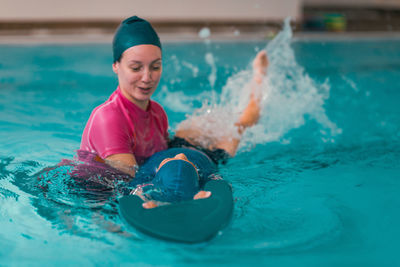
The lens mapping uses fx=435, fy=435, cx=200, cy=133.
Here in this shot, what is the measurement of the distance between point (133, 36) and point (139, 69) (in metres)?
0.16

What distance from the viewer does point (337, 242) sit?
75.0 inches

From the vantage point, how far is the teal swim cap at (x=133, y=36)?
2.15m

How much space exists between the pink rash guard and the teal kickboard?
0.34 meters

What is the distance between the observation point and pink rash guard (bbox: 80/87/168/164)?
217 centimetres

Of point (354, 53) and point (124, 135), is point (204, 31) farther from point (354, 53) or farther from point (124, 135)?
point (124, 135)

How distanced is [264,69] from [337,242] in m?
2.11

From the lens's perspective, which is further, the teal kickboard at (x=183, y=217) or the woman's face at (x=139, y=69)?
the woman's face at (x=139, y=69)

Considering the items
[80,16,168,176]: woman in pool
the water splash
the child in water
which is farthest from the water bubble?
[80,16,168,176]: woman in pool

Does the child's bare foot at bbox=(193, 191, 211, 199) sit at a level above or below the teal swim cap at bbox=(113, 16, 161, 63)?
below

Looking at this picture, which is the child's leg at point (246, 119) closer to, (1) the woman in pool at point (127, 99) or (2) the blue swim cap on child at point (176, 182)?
(1) the woman in pool at point (127, 99)

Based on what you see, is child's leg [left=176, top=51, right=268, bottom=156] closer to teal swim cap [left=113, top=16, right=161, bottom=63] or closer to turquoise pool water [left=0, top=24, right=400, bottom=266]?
turquoise pool water [left=0, top=24, right=400, bottom=266]

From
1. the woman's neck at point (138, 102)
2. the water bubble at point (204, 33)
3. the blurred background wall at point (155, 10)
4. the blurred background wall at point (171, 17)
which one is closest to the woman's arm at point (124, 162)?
the woman's neck at point (138, 102)

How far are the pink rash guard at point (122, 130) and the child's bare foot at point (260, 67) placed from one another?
4.60ft

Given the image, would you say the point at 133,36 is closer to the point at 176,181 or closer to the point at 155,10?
the point at 176,181
